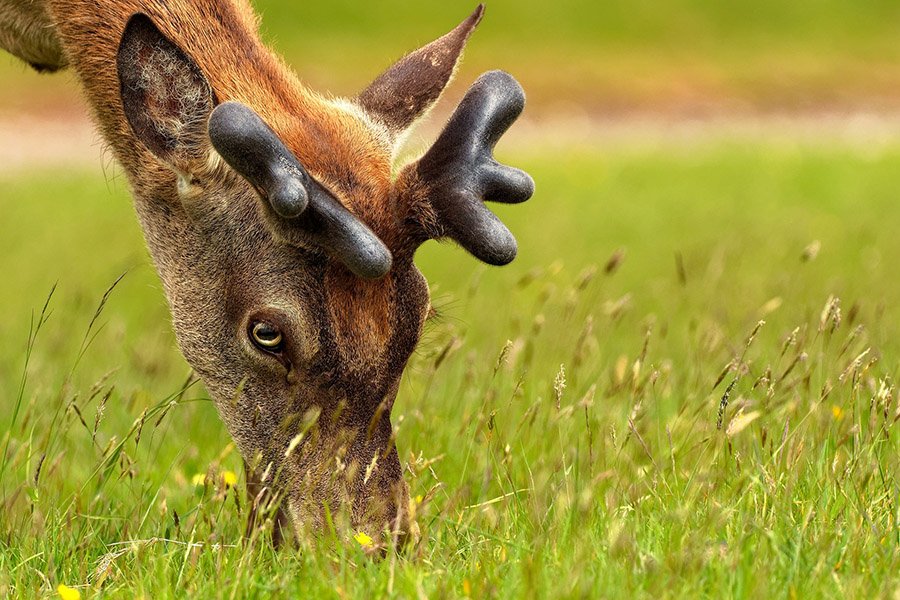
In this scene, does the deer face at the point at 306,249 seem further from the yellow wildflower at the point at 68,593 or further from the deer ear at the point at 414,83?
the yellow wildflower at the point at 68,593

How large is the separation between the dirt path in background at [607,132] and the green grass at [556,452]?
1015 centimetres

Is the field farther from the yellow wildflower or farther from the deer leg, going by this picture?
the deer leg

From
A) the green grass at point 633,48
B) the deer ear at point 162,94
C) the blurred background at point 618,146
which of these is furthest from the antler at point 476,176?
the green grass at point 633,48

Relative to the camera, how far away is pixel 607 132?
77.6 feet

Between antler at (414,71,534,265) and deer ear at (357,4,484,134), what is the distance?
0.47m

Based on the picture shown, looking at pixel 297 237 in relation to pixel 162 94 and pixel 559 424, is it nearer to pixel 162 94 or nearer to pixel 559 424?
pixel 162 94

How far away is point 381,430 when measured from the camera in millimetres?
4367

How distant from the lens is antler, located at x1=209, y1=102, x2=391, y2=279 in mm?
3994

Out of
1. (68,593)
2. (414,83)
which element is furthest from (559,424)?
(68,593)

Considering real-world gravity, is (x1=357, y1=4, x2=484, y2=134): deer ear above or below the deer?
above

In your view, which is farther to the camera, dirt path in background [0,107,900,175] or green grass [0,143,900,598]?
dirt path in background [0,107,900,175]

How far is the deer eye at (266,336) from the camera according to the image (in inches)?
172

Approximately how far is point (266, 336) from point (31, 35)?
2.36 metres

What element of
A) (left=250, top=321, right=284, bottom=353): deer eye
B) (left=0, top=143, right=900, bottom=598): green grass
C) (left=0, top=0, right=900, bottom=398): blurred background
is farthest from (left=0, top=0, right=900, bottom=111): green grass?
(left=250, top=321, right=284, bottom=353): deer eye
